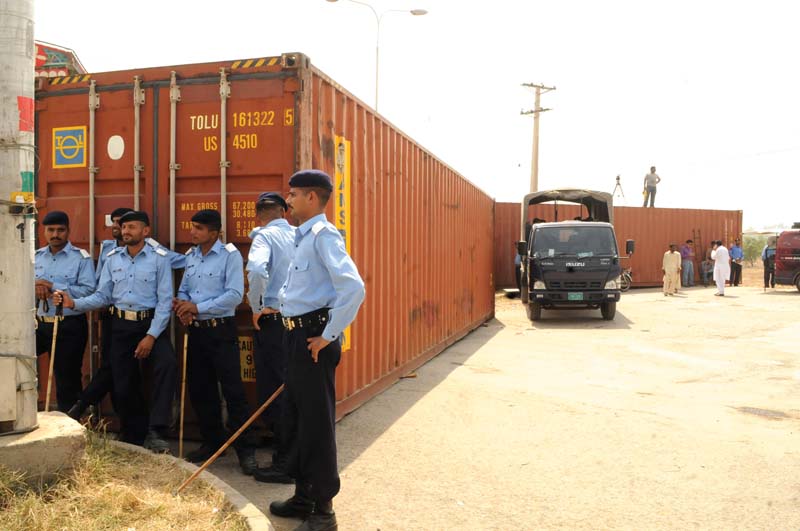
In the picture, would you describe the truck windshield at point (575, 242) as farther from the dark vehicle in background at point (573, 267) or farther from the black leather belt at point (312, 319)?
the black leather belt at point (312, 319)

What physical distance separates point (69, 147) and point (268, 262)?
2.37 m

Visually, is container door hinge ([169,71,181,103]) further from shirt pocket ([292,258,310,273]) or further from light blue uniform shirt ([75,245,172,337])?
shirt pocket ([292,258,310,273])

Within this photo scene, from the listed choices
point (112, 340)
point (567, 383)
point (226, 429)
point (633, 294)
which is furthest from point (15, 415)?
point (633, 294)

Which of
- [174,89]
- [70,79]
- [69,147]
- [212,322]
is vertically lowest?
[212,322]

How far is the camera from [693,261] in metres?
26.0

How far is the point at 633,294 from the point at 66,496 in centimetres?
2125

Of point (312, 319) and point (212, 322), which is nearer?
point (312, 319)

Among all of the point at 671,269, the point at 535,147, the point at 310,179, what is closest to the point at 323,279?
the point at 310,179

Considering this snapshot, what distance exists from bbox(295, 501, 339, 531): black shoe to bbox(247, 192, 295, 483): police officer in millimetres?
1010

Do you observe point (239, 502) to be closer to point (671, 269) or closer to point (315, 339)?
point (315, 339)

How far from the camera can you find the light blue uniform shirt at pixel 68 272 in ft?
17.5

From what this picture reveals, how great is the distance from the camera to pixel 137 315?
5047 millimetres

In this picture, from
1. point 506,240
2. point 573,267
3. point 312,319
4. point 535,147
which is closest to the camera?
point 312,319

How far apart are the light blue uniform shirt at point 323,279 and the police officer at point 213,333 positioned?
1.25 metres
